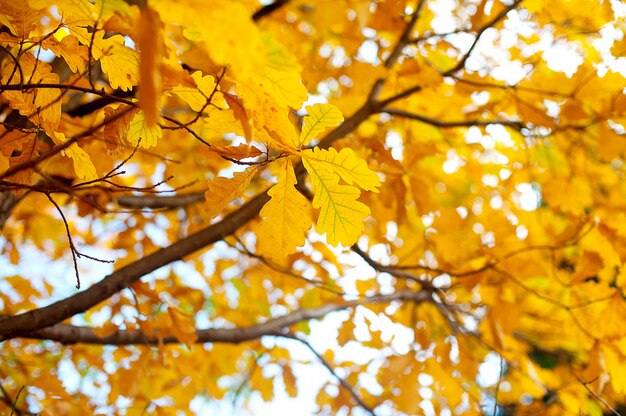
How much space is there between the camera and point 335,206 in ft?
2.27

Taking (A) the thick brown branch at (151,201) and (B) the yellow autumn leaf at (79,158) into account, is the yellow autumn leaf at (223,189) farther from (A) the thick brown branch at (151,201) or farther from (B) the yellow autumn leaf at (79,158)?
(A) the thick brown branch at (151,201)

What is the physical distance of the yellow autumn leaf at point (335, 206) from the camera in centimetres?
65

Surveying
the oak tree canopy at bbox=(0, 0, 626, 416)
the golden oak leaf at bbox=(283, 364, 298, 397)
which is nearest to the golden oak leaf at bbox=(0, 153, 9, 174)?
the oak tree canopy at bbox=(0, 0, 626, 416)

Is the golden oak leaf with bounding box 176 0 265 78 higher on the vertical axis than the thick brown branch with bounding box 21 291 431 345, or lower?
lower

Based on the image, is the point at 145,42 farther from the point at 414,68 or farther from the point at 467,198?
the point at 467,198

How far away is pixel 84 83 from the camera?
1129mm

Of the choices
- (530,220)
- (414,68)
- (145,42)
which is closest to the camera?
(145,42)

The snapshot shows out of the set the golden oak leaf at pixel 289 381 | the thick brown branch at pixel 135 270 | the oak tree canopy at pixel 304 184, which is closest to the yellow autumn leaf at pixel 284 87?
the oak tree canopy at pixel 304 184

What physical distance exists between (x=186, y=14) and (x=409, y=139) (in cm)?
127

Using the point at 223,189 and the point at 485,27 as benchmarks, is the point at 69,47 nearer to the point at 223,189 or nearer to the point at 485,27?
the point at 223,189

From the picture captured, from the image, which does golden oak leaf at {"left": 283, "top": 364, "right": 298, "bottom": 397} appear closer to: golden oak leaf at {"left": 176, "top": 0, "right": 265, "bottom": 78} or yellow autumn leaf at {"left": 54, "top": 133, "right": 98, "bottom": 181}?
yellow autumn leaf at {"left": 54, "top": 133, "right": 98, "bottom": 181}

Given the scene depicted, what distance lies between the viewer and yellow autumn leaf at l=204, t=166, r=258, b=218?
2.23 ft

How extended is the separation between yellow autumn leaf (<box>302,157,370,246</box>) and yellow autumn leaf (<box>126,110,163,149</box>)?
0.70 ft

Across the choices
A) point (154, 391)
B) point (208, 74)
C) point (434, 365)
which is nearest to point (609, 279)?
point (434, 365)
